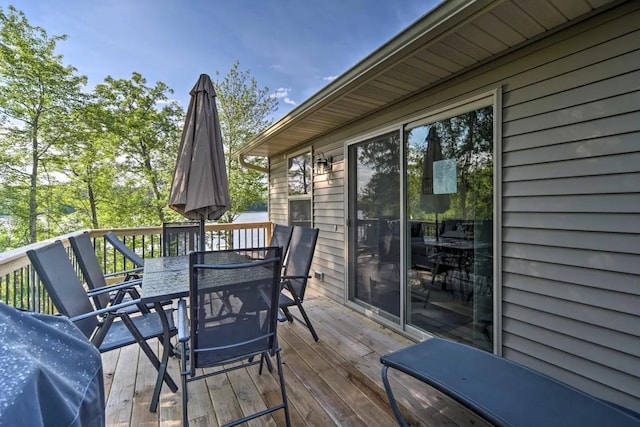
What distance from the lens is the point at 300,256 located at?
124 inches

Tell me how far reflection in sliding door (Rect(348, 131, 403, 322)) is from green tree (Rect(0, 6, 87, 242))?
31.6 feet

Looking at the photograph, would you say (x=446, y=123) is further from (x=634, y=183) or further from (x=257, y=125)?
(x=257, y=125)

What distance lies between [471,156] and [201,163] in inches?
94.4

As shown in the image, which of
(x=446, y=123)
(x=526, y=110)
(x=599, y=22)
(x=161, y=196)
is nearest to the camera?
(x=599, y=22)

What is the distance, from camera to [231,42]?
8.10 meters

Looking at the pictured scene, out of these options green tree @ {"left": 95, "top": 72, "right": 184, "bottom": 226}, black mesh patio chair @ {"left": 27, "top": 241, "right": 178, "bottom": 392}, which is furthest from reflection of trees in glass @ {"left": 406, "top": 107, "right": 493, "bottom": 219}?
green tree @ {"left": 95, "top": 72, "right": 184, "bottom": 226}

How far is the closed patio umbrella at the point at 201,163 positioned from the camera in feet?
9.02

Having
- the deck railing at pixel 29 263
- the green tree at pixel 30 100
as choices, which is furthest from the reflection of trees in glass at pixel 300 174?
the green tree at pixel 30 100

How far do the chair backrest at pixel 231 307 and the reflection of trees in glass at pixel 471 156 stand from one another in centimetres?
167

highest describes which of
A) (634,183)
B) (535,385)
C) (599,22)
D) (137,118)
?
(137,118)

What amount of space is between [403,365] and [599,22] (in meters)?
2.34

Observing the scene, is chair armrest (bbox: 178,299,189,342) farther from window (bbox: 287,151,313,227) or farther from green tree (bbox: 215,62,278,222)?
green tree (bbox: 215,62,278,222)

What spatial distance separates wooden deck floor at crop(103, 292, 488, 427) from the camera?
1.89 m

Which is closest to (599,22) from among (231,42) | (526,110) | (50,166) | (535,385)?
(526,110)
